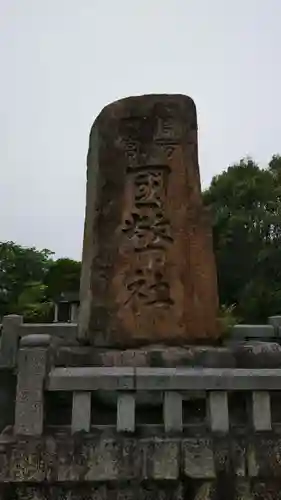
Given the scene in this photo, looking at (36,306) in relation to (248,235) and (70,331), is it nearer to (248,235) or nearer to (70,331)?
(248,235)

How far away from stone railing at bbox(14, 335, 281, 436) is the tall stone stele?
3.96 feet

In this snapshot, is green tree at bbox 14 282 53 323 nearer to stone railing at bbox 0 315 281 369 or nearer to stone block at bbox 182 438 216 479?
stone railing at bbox 0 315 281 369

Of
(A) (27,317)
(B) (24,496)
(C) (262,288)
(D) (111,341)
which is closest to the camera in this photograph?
(B) (24,496)

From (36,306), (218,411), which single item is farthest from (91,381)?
(36,306)

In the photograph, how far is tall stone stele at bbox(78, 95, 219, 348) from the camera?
178 inches

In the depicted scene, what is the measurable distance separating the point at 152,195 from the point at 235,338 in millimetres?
1908

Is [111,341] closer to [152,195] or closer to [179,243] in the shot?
[179,243]

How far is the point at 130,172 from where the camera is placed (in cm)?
489

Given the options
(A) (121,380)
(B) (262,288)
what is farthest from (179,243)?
(B) (262,288)

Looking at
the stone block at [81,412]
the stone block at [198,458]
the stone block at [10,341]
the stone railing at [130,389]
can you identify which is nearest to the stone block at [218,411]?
the stone railing at [130,389]

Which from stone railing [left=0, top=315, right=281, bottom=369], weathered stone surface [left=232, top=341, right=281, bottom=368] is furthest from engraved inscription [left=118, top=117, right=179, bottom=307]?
stone railing [left=0, top=315, right=281, bottom=369]

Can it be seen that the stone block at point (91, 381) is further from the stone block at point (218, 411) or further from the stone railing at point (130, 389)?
the stone block at point (218, 411)

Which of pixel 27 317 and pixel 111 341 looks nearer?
pixel 111 341

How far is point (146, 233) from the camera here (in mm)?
4707
